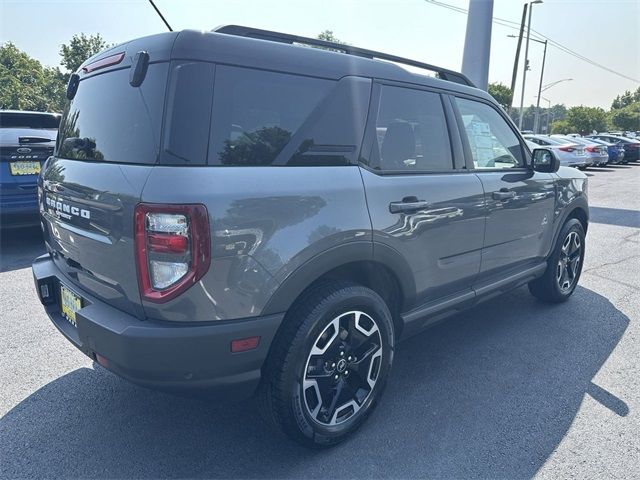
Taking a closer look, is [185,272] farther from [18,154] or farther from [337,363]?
[18,154]

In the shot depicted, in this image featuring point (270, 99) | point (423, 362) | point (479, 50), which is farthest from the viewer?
point (479, 50)

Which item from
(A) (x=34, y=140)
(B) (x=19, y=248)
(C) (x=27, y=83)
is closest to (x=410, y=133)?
(A) (x=34, y=140)

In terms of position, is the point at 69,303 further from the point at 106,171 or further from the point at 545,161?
the point at 545,161

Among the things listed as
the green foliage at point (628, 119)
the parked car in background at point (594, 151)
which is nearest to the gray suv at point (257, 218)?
the parked car in background at point (594, 151)

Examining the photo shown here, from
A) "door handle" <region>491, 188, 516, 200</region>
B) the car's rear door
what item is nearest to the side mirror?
"door handle" <region>491, 188, 516, 200</region>

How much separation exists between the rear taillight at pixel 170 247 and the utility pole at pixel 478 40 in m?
10.5

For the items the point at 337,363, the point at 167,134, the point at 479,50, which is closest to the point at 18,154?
the point at 167,134

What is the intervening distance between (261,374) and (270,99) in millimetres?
1255

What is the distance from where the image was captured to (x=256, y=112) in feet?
6.61

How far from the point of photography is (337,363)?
2.34 metres

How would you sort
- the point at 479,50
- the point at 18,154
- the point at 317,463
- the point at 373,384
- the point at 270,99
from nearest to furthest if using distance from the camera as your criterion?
the point at 270,99
the point at 317,463
the point at 373,384
the point at 18,154
the point at 479,50

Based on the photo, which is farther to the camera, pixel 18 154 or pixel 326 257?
pixel 18 154

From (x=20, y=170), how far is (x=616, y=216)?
10413 mm

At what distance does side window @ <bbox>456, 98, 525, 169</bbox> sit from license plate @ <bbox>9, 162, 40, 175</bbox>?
195 inches
